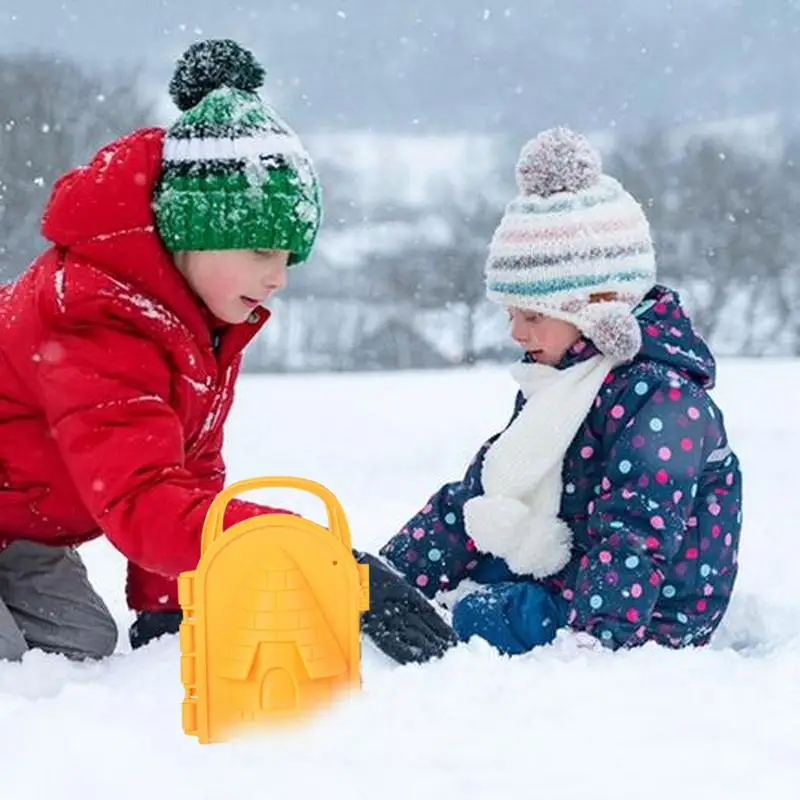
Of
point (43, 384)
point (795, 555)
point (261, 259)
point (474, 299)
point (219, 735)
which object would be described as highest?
point (261, 259)

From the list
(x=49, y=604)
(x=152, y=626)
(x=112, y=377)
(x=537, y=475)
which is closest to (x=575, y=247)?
(x=537, y=475)

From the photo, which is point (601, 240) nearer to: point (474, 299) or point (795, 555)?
point (795, 555)

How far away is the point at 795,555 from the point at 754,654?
1.44 m

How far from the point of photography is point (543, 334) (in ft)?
9.87

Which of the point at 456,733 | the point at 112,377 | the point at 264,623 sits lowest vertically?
the point at 456,733

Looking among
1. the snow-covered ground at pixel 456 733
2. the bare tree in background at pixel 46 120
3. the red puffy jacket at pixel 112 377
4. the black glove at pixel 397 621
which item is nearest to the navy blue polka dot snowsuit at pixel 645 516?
the snow-covered ground at pixel 456 733

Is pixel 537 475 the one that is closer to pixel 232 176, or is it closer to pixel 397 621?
pixel 397 621

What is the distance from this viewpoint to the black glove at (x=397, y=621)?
2162mm

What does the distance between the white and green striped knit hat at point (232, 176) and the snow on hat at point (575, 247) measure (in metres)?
0.52

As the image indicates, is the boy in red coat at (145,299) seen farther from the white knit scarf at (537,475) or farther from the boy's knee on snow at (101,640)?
the white knit scarf at (537,475)

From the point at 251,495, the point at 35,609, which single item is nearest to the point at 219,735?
the point at 35,609

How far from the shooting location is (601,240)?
2.91 m

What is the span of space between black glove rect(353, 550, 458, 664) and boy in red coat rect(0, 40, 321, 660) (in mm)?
355

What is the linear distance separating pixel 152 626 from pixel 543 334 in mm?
1191
